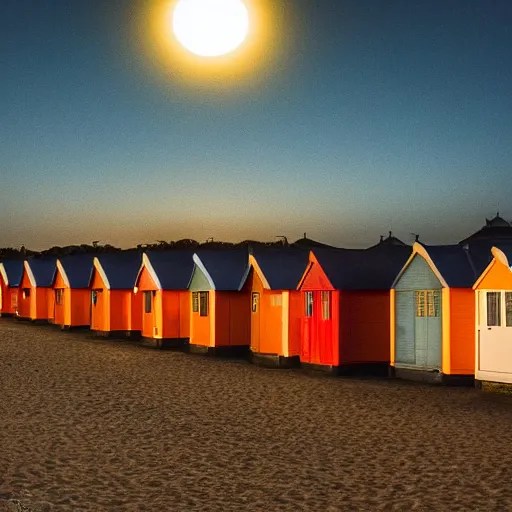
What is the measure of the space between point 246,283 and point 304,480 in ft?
67.0

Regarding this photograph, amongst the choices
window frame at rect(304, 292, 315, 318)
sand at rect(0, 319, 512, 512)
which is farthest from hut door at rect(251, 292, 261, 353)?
sand at rect(0, 319, 512, 512)

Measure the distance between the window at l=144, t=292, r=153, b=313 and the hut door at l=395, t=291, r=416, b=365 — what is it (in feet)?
51.9

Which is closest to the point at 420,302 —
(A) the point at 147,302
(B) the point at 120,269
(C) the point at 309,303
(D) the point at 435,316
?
(D) the point at 435,316

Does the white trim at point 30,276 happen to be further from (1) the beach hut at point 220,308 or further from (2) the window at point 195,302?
(1) the beach hut at point 220,308

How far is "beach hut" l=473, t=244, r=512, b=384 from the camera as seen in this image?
66.7 ft

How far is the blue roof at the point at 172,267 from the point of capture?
119 feet

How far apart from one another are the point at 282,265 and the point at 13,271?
37.2 metres

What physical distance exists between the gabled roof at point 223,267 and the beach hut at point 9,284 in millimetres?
30219

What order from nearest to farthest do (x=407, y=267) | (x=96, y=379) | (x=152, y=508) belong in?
1. (x=152, y=508)
2. (x=96, y=379)
3. (x=407, y=267)

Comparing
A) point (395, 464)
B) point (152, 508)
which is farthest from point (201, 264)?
point (152, 508)

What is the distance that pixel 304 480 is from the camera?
1090 cm

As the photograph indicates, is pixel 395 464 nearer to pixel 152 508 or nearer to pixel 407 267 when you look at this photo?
pixel 152 508

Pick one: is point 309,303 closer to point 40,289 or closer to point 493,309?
point 493,309

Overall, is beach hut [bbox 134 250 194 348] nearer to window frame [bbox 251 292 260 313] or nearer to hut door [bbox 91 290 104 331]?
hut door [bbox 91 290 104 331]
